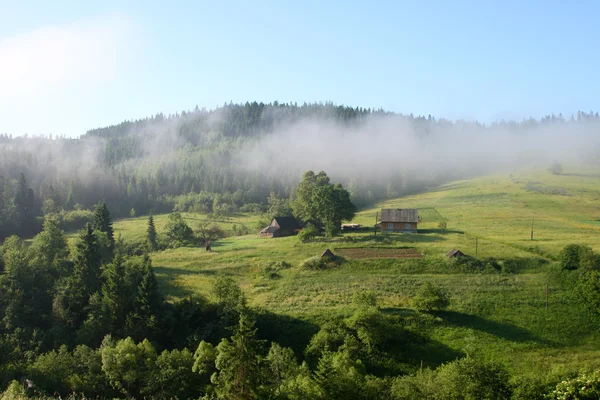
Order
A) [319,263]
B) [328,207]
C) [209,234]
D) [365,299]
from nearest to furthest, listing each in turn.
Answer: [365,299], [319,263], [328,207], [209,234]

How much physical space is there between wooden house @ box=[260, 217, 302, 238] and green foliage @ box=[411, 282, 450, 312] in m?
39.9

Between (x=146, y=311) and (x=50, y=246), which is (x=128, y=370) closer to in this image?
(x=146, y=311)

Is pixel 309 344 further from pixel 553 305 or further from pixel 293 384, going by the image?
pixel 553 305

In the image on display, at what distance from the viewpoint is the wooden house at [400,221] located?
226 feet

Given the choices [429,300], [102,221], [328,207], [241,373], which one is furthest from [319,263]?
[102,221]

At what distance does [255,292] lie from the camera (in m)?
45.0

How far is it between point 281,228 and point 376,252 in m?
24.6

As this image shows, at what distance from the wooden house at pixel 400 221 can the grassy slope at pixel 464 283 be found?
2899 mm

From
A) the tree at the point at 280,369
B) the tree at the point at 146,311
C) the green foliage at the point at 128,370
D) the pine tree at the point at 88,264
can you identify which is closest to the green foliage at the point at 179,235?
the pine tree at the point at 88,264

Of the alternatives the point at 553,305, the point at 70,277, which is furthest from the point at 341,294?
the point at 70,277

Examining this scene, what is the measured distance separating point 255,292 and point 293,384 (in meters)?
25.4

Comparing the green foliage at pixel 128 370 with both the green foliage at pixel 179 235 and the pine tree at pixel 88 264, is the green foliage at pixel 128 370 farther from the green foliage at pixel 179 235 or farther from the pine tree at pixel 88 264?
the green foliage at pixel 179 235

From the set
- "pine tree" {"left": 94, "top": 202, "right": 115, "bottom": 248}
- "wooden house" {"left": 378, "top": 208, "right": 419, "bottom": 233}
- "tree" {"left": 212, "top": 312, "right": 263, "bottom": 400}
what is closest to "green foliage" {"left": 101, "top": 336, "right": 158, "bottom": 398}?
"tree" {"left": 212, "top": 312, "right": 263, "bottom": 400}

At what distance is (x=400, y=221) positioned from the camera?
6900 cm
